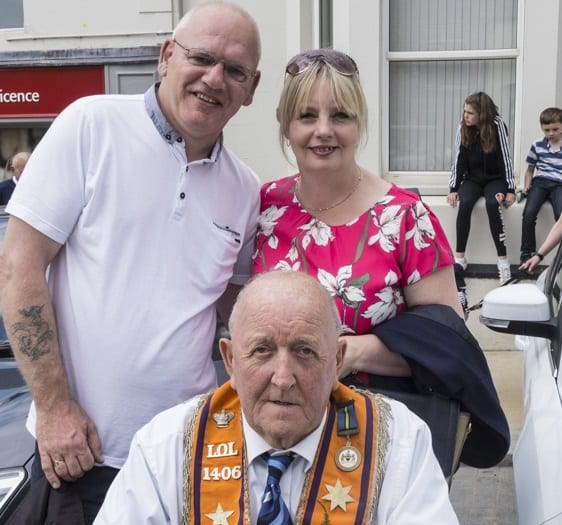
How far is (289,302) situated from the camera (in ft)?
6.98

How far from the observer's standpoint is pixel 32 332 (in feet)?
7.58

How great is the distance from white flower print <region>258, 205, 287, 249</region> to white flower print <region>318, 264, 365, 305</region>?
25cm

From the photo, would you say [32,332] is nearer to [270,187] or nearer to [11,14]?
[270,187]

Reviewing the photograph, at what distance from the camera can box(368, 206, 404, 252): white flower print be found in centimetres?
248

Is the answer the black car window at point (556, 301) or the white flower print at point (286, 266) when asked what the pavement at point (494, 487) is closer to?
the black car window at point (556, 301)

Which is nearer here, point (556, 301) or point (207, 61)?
point (207, 61)

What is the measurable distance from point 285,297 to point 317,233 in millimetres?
493

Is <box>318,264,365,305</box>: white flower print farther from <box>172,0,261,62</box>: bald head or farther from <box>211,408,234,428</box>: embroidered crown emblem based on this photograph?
<box>172,0,261,62</box>: bald head

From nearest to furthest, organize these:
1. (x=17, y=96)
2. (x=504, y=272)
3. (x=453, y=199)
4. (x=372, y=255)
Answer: (x=372, y=255) < (x=504, y=272) < (x=453, y=199) < (x=17, y=96)

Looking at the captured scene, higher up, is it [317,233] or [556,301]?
[317,233]

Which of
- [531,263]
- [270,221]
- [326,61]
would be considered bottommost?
[531,263]

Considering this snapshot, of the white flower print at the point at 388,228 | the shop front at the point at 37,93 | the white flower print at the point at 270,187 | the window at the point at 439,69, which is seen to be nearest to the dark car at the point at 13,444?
the white flower print at the point at 270,187

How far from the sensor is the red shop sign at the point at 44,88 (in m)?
10.1

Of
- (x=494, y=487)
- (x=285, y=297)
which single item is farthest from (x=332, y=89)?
(x=494, y=487)
